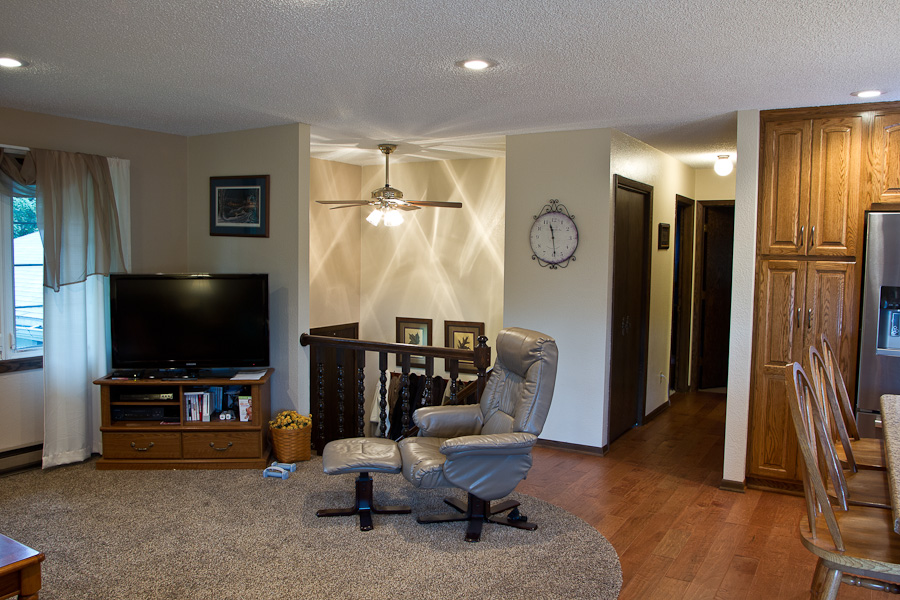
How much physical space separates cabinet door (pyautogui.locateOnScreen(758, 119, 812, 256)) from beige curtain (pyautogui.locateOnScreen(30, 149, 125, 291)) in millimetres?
4319

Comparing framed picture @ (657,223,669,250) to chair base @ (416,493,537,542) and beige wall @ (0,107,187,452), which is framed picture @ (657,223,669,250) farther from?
beige wall @ (0,107,187,452)

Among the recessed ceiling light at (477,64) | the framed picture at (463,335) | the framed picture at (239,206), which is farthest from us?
the framed picture at (463,335)

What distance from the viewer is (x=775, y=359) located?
13.3ft

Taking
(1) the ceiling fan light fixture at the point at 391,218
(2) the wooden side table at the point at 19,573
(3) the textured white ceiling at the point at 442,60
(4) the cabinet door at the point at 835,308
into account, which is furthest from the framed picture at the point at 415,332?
(2) the wooden side table at the point at 19,573

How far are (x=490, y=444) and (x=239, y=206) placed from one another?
292 centimetres

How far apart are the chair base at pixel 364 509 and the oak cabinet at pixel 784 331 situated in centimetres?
225

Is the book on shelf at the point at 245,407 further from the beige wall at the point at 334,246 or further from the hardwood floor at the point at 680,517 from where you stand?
the beige wall at the point at 334,246

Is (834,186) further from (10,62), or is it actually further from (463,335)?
(10,62)

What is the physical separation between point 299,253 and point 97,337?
1.52 meters

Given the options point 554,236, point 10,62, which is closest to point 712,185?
point 554,236

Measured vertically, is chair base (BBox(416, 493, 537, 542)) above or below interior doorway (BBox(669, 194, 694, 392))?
below

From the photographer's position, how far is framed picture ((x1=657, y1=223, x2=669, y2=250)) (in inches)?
236

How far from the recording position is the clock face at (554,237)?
193 inches

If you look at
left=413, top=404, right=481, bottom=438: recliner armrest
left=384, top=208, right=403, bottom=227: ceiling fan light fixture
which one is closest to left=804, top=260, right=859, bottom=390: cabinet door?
left=413, top=404, right=481, bottom=438: recliner armrest
